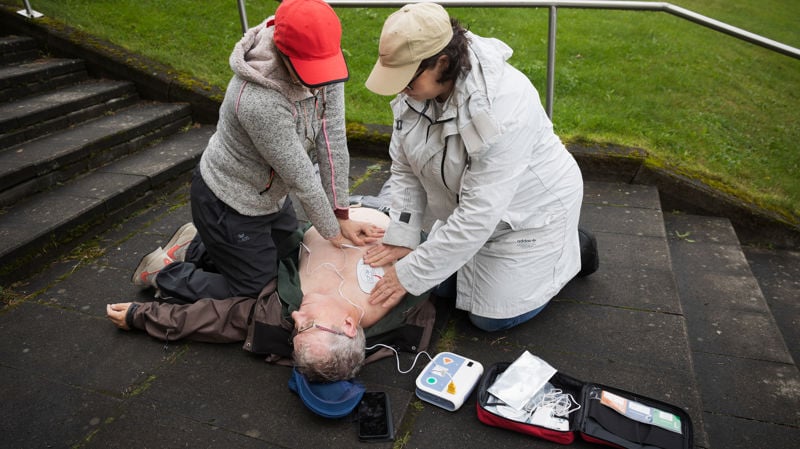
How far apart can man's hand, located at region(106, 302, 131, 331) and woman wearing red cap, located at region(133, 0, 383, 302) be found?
0.20 meters

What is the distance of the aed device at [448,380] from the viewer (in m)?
2.30

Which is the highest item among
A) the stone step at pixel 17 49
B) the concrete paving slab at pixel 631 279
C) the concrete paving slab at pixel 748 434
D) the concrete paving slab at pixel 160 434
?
the stone step at pixel 17 49

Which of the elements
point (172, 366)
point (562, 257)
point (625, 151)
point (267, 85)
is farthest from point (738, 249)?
point (172, 366)

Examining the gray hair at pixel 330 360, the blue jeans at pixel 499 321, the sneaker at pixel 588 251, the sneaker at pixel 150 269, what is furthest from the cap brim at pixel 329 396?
the sneaker at pixel 588 251

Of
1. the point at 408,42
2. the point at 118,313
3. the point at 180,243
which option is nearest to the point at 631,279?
the point at 408,42

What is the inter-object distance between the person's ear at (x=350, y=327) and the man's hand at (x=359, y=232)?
55 centimetres

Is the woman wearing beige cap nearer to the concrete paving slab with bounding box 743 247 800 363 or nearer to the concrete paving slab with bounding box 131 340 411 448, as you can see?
the concrete paving slab with bounding box 131 340 411 448

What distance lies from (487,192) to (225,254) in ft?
4.62

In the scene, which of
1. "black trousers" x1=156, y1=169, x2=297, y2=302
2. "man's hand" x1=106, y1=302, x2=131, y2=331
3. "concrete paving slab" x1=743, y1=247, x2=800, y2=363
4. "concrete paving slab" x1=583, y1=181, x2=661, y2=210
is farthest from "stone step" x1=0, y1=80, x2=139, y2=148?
"concrete paving slab" x1=743, y1=247, x2=800, y2=363

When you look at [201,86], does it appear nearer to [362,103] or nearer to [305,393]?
[362,103]

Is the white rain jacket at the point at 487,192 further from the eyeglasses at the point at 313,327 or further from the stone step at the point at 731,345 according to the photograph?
the stone step at the point at 731,345

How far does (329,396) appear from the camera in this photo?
222 centimetres

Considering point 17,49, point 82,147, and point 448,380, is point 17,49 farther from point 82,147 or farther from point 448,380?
point 448,380

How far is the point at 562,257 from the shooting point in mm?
2764
